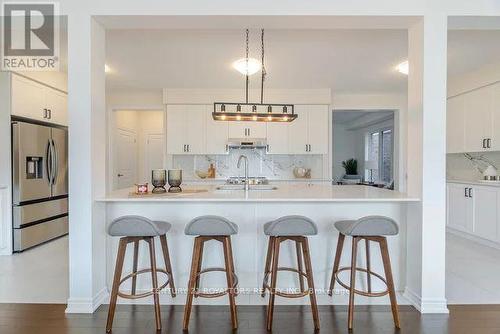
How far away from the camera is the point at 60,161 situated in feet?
16.1

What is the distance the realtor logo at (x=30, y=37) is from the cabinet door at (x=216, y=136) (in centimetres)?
258

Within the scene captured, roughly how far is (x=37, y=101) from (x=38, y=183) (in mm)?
1127

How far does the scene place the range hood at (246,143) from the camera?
6109 mm

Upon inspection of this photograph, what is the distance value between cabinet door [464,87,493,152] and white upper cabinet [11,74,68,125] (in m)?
6.25

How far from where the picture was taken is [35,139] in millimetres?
4398

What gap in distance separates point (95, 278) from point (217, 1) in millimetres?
2417

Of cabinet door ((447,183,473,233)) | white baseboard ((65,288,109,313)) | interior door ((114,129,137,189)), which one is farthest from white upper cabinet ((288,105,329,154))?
white baseboard ((65,288,109,313))

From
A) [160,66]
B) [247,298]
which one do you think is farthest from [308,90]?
[247,298]

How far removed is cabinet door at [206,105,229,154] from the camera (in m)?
6.21

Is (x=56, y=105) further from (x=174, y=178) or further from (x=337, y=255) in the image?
(x=337, y=255)

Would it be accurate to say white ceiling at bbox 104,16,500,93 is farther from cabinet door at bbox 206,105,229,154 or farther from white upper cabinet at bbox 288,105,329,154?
cabinet door at bbox 206,105,229,154

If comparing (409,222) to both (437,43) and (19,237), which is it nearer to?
(437,43)

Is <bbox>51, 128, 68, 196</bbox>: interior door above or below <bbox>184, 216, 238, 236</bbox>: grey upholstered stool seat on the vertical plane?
above

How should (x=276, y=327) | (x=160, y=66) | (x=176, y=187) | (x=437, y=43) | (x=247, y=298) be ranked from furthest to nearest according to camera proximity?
(x=160, y=66), (x=176, y=187), (x=247, y=298), (x=437, y=43), (x=276, y=327)
